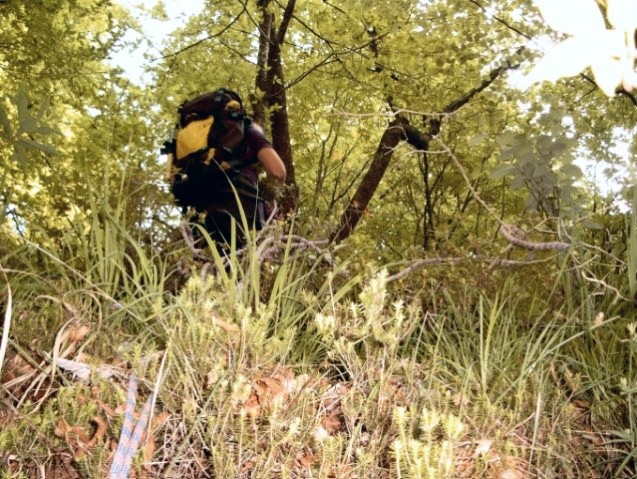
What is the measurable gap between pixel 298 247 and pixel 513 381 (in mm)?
1270

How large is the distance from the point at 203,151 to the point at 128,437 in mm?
4024

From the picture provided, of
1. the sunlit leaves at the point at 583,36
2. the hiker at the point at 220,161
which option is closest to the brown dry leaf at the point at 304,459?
the sunlit leaves at the point at 583,36

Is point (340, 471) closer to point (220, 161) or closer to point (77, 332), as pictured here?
point (77, 332)

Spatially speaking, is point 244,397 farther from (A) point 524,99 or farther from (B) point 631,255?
(A) point 524,99

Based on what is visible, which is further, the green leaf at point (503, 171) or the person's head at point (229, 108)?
the person's head at point (229, 108)

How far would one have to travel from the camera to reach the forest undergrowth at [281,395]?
1.62m

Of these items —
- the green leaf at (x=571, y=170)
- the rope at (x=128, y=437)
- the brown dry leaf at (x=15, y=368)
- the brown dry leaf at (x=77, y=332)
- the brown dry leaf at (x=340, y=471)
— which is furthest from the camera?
the green leaf at (x=571, y=170)

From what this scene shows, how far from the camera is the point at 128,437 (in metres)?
1.58

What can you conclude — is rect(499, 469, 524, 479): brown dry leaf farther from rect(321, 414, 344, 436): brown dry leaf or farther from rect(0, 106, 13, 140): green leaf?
rect(0, 106, 13, 140): green leaf

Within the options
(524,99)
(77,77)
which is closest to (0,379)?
(524,99)

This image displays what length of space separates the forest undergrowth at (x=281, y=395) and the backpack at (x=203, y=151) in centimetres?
291

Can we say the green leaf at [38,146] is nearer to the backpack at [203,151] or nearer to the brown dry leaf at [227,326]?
the brown dry leaf at [227,326]

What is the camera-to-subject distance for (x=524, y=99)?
4.86m

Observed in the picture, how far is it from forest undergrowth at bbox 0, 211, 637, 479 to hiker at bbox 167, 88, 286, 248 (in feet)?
9.48
